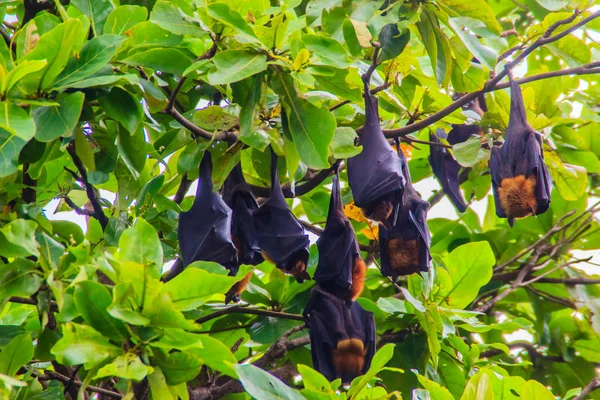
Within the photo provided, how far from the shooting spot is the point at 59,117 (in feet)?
6.06

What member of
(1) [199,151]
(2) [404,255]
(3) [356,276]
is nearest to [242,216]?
(1) [199,151]

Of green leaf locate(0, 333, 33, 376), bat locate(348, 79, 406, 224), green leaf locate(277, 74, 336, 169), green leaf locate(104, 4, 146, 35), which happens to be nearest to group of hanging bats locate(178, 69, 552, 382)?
bat locate(348, 79, 406, 224)

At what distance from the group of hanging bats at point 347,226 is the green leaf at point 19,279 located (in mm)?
528

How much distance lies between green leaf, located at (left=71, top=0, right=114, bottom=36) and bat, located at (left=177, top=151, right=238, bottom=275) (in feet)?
1.59

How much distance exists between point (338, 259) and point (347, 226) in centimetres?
14

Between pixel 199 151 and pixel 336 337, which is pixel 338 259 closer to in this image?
pixel 336 337

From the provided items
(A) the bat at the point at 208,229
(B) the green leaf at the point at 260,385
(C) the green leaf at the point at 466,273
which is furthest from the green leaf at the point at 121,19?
(C) the green leaf at the point at 466,273

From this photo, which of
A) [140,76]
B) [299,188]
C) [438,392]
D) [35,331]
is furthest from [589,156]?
[35,331]

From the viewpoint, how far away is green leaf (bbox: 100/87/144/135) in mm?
2074

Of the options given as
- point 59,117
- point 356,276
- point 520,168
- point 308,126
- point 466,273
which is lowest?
point 466,273

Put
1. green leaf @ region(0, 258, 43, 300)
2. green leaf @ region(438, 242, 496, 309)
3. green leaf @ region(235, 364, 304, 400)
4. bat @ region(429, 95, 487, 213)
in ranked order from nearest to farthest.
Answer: green leaf @ region(235, 364, 304, 400) < green leaf @ region(0, 258, 43, 300) < green leaf @ region(438, 242, 496, 309) < bat @ region(429, 95, 487, 213)

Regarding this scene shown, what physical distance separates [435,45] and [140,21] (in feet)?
2.75

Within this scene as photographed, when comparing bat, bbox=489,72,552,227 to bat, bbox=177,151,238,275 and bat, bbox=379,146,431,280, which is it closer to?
bat, bbox=379,146,431,280

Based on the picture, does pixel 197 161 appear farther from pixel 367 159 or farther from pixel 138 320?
pixel 138 320
